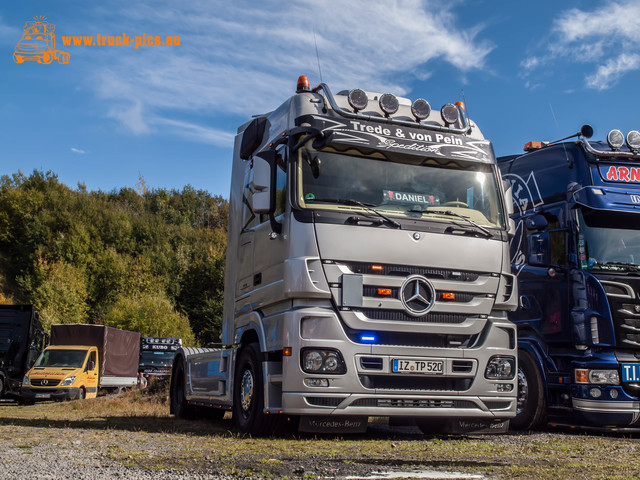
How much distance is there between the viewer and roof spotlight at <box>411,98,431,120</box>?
900cm

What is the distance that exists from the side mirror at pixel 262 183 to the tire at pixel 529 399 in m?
4.92

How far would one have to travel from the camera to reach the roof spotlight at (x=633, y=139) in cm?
1079

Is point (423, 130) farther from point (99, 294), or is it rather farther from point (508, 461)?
point (99, 294)

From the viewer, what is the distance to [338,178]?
819 centimetres

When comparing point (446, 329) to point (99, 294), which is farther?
point (99, 294)

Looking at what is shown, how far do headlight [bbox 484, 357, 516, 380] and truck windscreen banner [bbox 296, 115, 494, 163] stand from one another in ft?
7.95

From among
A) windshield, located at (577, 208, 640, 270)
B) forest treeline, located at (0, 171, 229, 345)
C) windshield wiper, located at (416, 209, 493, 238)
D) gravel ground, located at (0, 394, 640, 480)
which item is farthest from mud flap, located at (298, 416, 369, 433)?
forest treeline, located at (0, 171, 229, 345)

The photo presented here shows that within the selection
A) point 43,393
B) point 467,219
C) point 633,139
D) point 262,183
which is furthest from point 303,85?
point 43,393

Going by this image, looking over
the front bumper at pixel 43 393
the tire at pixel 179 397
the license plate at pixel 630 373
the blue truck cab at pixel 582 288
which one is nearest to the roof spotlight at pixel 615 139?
the blue truck cab at pixel 582 288

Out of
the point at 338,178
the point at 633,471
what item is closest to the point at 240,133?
the point at 338,178

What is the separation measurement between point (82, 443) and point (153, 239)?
52.5 metres

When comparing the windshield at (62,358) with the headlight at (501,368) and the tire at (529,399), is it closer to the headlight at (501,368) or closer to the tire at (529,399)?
the tire at (529,399)

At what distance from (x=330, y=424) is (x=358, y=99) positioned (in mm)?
3807

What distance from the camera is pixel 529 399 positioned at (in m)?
10.6
